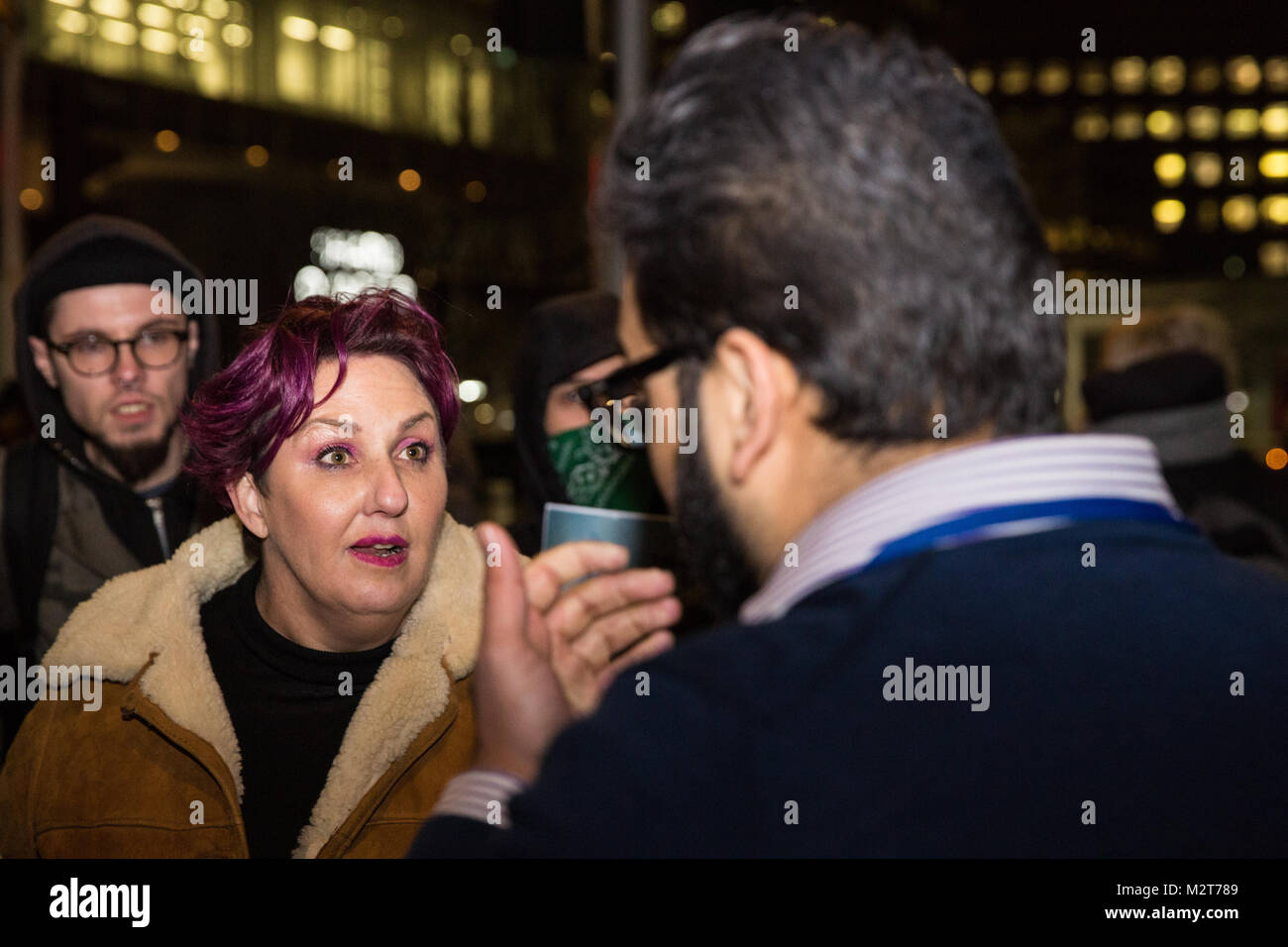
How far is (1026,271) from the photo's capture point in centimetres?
135

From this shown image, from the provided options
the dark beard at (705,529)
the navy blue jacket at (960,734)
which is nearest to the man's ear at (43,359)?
the dark beard at (705,529)

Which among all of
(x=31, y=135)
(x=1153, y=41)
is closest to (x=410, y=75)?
(x=31, y=135)

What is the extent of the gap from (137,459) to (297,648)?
1014mm

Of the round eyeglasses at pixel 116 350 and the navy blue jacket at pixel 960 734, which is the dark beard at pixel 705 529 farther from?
the round eyeglasses at pixel 116 350

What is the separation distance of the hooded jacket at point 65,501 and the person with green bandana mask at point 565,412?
34.2 inches

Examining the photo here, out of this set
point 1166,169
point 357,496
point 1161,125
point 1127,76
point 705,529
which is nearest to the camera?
point 705,529

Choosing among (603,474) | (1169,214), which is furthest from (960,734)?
(1169,214)

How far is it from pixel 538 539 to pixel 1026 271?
2.16m

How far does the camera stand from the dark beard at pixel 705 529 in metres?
1.39

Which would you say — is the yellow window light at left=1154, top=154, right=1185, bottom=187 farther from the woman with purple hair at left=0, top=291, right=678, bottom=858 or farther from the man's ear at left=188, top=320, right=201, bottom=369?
the woman with purple hair at left=0, top=291, right=678, bottom=858

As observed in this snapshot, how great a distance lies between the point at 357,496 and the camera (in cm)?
256

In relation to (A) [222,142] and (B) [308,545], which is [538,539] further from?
(A) [222,142]

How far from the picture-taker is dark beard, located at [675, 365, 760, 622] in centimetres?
139

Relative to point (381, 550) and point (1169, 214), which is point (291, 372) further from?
point (1169, 214)
